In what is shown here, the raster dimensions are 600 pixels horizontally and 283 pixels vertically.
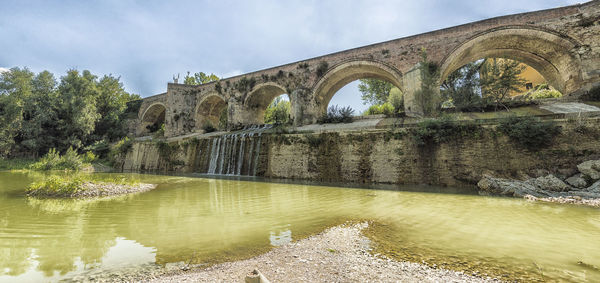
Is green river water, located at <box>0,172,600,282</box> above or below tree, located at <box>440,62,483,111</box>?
below

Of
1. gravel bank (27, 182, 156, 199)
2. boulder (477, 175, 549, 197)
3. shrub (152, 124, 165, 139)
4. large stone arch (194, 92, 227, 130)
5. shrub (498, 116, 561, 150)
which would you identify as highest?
large stone arch (194, 92, 227, 130)

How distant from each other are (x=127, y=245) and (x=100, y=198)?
12.4 ft

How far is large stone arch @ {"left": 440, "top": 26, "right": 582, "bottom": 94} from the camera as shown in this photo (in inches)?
444

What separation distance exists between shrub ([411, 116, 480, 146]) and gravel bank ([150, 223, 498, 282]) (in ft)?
22.9

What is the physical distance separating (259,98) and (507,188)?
17.8 meters

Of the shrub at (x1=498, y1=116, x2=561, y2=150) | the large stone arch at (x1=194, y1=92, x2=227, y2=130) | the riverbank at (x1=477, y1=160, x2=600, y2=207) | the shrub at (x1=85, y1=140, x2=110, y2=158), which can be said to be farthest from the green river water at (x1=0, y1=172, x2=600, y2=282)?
the shrub at (x1=85, y1=140, x2=110, y2=158)

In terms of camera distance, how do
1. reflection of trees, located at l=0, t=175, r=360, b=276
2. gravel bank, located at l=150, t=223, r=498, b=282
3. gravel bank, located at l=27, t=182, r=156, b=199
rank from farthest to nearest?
1. gravel bank, located at l=27, t=182, r=156, b=199
2. reflection of trees, located at l=0, t=175, r=360, b=276
3. gravel bank, located at l=150, t=223, r=498, b=282

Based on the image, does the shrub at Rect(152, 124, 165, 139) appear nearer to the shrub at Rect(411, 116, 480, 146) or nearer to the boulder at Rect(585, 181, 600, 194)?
the shrub at Rect(411, 116, 480, 146)

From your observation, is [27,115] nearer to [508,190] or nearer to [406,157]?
[406,157]

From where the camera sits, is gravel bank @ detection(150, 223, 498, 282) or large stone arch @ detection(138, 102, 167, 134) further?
large stone arch @ detection(138, 102, 167, 134)

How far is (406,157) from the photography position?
843 centimetres

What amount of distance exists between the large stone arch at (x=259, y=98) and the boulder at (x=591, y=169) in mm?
15210

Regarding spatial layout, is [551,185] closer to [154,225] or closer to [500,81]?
[154,225]

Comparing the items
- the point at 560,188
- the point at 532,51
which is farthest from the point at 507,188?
the point at 532,51
